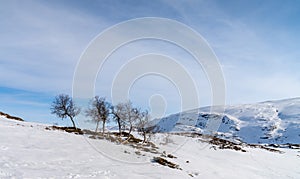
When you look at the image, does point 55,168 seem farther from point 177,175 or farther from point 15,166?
point 177,175

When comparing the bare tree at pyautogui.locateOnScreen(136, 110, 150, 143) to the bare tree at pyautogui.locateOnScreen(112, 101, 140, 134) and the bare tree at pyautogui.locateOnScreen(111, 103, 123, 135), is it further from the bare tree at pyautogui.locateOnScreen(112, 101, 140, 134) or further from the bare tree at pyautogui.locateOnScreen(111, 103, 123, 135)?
the bare tree at pyautogui.locateOnScreen(111, 103, 123, 135)

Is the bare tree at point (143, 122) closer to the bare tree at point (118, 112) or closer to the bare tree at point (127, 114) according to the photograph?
the bare tree at point (127, 114)

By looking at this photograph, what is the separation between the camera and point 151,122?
41.2m

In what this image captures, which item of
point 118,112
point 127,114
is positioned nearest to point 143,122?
point 127,114

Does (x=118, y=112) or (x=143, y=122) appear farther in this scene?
(x=118, y=112)

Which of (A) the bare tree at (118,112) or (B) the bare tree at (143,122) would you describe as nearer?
(B) the bare tree at (143,122)

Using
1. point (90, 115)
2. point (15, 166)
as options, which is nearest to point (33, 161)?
point (15, 166)

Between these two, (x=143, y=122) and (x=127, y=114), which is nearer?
(x=143, y=122)

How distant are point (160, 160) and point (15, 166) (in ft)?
38.5

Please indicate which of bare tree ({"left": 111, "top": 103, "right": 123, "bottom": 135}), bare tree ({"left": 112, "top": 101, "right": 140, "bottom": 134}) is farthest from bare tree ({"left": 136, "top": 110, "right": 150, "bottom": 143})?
bare tree ({"left": 111, "top": 103, "right": 123, "bottom": 135})

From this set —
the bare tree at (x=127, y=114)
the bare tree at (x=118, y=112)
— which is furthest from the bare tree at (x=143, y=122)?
the bare tree at (x=118, y=112)

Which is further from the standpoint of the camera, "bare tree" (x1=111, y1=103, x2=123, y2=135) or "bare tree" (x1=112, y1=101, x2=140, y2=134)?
"bare tree" (x1=111, y1=103, x2=123, y2=135)

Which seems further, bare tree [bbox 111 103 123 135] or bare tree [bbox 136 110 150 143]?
bare tree [bbox 111 103 123 135]

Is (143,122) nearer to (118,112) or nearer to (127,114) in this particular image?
(127,114)
